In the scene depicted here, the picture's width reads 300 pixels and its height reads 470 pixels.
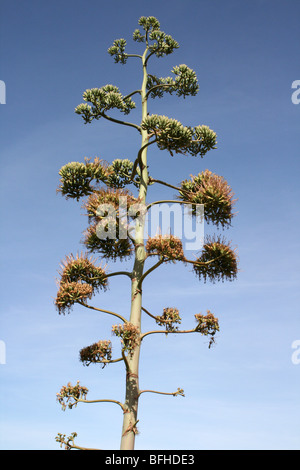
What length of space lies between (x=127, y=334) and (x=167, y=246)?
7.43 feet

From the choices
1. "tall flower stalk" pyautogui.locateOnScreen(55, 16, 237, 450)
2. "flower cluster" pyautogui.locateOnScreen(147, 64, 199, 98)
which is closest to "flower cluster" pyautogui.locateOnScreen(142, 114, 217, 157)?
"tall flower stalk" pyautogui.locateOnScreen(55, 16, 237, 450)

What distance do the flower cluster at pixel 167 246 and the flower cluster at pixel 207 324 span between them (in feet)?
5.38

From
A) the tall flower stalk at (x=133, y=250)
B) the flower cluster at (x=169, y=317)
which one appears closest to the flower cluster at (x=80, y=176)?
Result: the tall flower stalk at (x=133, y=250)

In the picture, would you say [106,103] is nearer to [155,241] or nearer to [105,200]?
[105,200]

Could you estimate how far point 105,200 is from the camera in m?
11.1

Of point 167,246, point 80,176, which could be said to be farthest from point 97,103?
point 167,246

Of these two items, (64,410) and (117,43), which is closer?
(64,410)

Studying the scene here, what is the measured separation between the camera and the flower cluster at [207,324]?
428 inches

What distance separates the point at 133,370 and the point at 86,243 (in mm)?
3547

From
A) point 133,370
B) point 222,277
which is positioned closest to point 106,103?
point 222,277

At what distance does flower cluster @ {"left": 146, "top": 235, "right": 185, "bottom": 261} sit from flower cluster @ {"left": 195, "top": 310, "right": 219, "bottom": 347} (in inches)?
64.6

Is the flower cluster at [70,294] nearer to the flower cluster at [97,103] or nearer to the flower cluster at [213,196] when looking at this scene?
the flower cluster at [213,196]

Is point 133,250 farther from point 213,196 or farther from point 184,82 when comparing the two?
point 184,82

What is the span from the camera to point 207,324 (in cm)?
1091
